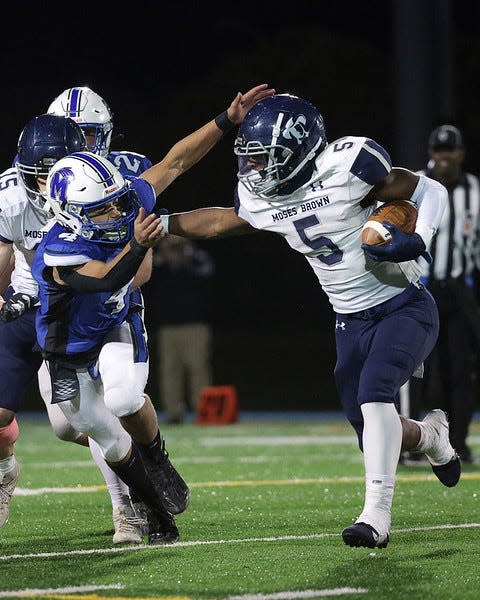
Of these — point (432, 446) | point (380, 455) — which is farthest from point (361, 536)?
point (432, 446)

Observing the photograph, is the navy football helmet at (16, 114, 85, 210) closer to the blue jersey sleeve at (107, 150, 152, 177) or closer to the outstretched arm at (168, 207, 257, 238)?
the blue jersey sleeve at (107, 150, 152, 177)

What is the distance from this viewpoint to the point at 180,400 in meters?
11.5

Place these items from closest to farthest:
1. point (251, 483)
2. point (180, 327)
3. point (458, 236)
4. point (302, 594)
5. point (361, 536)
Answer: point (302, 594), point (361, 536), point (251, 483), point (458, 236), point (180, 327)

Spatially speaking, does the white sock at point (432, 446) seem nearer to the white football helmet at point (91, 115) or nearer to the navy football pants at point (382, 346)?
the navy football pants at point (382, 346)

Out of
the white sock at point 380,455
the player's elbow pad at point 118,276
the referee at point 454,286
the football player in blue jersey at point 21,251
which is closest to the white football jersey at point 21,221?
the football player in blue jersey at point 21,251

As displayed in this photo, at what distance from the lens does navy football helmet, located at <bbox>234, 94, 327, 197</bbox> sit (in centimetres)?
479

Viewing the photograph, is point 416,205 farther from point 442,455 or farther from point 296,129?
point 442,455

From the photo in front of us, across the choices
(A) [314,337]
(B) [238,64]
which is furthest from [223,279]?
(B) [238,64]

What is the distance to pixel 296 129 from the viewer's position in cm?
483

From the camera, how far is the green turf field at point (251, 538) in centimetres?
404

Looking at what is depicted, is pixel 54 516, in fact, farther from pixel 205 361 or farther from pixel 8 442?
pixel 205 361

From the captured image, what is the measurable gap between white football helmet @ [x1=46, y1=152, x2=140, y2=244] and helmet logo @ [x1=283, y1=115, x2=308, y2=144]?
0.58 metres

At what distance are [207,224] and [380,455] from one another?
1082mm

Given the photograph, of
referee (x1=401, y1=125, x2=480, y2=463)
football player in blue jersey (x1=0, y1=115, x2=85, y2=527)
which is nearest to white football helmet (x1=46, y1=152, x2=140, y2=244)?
football player in blue jersey (x1=0, y1=115, x2=85, y2=527)
